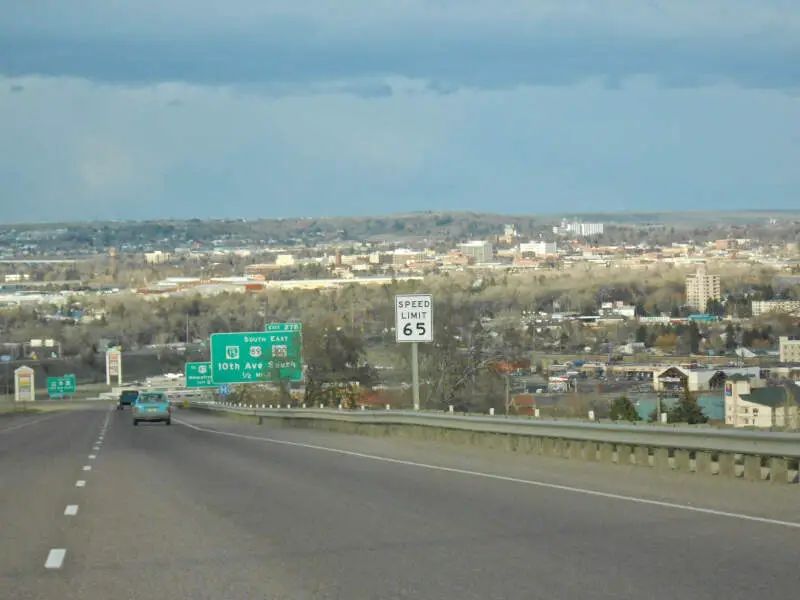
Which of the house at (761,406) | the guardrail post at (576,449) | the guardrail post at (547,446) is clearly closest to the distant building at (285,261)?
the house at (761,406)

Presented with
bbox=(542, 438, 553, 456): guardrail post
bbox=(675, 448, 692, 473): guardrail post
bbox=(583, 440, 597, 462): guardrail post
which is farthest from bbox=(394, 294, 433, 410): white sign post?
bbox=(675, 448, 692, 473): guardrail post

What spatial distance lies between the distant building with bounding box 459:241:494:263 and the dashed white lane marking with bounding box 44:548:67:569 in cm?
14300

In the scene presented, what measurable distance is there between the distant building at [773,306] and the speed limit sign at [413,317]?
3240 cm

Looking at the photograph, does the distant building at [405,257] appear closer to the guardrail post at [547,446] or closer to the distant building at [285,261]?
the distant building at [285,261]

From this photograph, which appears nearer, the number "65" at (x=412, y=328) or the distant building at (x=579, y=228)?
the number "65" at (x=412, y=328)

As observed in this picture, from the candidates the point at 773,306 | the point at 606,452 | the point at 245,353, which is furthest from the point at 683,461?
the point at 245,353

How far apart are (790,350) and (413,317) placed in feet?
61.2

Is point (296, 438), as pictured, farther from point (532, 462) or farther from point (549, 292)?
point (549, 292)

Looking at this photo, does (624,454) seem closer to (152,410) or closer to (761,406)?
(761,406)

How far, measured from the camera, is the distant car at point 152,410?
57.5 m

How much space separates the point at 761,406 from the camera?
28.4 m

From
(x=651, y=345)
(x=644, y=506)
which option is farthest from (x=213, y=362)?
(x=644, y=506)

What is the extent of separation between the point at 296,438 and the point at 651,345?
27.8 meters

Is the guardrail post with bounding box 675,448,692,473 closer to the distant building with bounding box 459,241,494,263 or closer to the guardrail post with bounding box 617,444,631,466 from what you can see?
the guardrail post with bounding box 617,444,631,466
